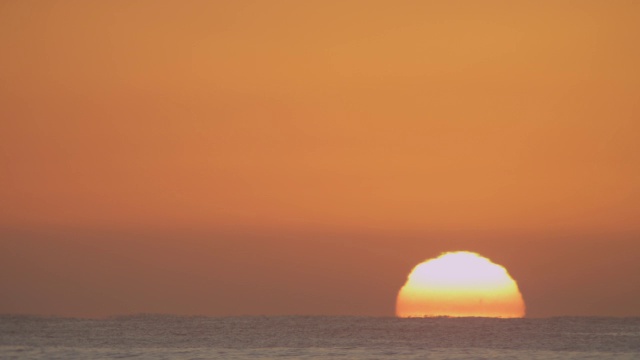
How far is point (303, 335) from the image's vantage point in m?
28.3

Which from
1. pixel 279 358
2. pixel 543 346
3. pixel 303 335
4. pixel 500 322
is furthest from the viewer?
pixel 500 322

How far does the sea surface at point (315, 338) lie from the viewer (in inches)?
992

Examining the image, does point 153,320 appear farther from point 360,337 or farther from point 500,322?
point 500,322

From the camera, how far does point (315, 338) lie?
27.8m

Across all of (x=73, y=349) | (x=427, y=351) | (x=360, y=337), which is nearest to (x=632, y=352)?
(x=427, y=351)

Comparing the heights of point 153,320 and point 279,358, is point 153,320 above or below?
above

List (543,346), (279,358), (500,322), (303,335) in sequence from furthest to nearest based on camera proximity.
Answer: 1. (500,322)
2. (303,335)
3. (543,346)
4. (279,358)

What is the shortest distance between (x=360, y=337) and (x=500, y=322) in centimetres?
433

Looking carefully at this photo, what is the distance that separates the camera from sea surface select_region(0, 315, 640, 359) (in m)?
25.2

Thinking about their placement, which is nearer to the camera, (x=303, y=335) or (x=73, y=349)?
(x=73, y=349)

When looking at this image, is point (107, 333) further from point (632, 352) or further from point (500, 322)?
point (632, 352)

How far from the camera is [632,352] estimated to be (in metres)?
25.4

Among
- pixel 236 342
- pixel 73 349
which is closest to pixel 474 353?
pixel 236 342

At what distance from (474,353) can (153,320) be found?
9.54 metres
